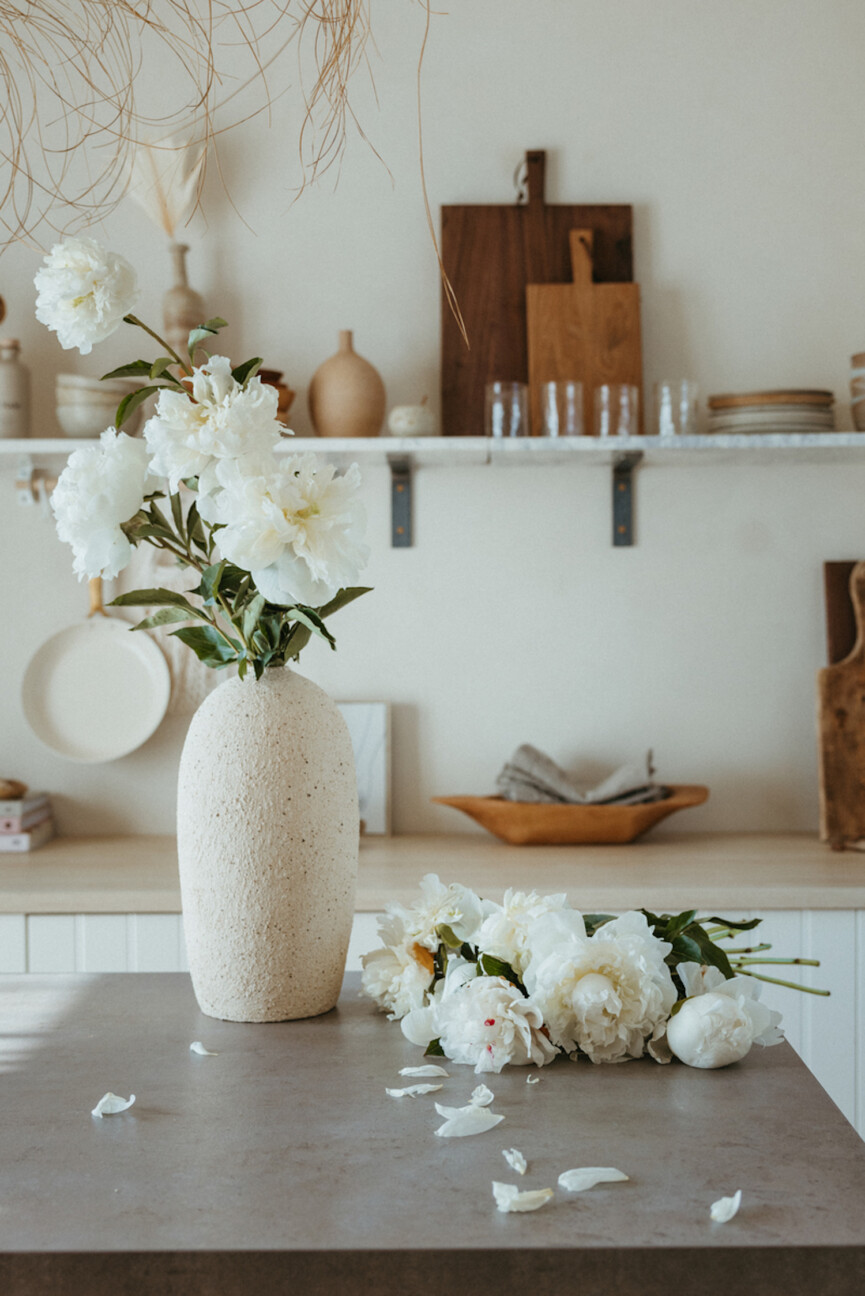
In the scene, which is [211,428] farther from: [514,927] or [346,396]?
[346,396]

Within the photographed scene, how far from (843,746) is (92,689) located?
163cm

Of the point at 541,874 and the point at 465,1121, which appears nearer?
the point at 465,1121

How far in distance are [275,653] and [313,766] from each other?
0.11 meters

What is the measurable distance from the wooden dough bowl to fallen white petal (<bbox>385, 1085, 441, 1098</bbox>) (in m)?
1.55

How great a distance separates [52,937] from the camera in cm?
209

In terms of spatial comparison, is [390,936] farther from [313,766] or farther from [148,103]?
[148,103]

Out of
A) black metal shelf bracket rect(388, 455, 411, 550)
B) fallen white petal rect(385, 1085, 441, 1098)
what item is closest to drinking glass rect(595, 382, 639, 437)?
black metal shelf bracket rect(388, 455, 411, 550)

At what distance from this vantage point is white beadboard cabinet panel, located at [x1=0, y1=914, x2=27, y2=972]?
2.09m

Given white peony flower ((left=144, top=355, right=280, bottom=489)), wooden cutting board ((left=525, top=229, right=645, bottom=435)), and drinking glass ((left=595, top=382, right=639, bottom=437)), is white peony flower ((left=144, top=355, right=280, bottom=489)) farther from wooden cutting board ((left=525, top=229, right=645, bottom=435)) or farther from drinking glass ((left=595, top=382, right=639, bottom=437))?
wooden cutting board ((left=525, top=229, right=645, bottom=435))

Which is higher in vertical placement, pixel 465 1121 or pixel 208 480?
pixel 208 480

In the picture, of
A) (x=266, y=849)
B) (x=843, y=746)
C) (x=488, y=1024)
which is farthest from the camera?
(x=843, y=746)

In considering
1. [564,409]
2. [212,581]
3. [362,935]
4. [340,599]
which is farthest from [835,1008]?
[212,581]

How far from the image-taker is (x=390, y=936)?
1036mm

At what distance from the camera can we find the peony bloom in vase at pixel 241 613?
905 mm
